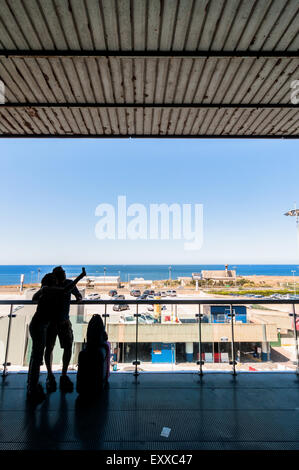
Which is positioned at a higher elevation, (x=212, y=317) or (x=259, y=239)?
(x=259, y=239)

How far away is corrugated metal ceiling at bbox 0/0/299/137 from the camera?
76.4 inches

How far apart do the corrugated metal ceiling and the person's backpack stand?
289cm

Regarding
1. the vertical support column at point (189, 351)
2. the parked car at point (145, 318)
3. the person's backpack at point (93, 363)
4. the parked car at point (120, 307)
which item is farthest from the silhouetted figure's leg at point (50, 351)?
the vertical support column at point (189, 351)

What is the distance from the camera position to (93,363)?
240 cm

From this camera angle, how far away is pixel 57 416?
6.52ft

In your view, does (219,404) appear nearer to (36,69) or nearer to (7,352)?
(7,352)

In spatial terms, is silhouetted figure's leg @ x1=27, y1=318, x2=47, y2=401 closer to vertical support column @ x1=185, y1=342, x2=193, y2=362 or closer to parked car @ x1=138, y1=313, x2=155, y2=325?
parked car @ x1=138, y1=313, x2=155, y2=325

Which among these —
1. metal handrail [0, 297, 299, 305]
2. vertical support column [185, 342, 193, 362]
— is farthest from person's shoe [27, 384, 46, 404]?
vertical support column [185, 342, 193, 362]

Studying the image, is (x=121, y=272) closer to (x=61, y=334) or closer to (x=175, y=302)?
(x=175, y=302)

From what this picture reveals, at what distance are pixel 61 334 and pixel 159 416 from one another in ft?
4.44

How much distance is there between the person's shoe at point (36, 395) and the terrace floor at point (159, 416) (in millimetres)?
60

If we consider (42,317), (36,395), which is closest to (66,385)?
(36,395)
